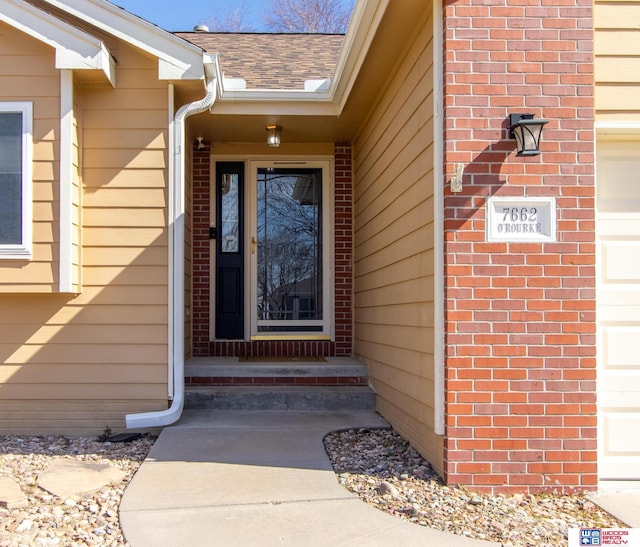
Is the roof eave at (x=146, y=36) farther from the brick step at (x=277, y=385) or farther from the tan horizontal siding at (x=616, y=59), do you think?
the tan horizontal siding at (x=616, y=59)

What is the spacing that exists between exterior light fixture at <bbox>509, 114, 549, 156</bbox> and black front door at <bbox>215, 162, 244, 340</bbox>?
3.69 m

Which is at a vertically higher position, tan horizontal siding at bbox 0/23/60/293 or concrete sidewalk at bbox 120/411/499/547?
tan horizontal siding at bbox 0/23/60/293

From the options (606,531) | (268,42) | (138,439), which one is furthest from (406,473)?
(268,42)

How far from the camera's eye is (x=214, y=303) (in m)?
6.60

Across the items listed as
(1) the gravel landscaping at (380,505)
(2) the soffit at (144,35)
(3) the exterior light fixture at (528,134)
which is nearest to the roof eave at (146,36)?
(2) the soffit at (144,35)

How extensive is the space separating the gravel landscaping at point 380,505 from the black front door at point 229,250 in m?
2.34

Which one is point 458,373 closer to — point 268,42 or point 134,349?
point 134,349

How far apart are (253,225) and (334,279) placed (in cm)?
106

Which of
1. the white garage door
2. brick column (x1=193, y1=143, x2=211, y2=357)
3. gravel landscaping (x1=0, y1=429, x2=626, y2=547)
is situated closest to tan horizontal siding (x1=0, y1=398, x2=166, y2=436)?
gravel landscaping (x1=0, y1=429, x2=626, y2=547)

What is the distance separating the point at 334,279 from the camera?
6.67 meters

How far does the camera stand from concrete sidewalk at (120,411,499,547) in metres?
2.98

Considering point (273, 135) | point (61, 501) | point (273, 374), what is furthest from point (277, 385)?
point (61, 501)

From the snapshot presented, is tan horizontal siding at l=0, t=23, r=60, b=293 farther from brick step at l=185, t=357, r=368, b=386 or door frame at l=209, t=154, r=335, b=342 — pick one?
door frame at l=209, t=154, r=335, b=342

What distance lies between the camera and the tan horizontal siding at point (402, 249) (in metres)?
3.97
